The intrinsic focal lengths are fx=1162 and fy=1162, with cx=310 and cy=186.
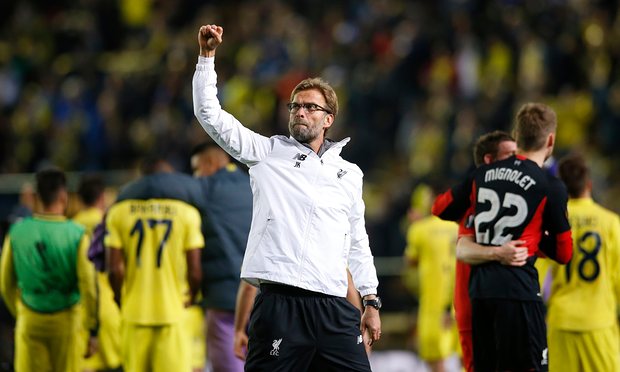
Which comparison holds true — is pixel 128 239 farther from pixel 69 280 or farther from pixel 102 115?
pixel 102 115

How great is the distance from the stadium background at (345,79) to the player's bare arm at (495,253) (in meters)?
7.81

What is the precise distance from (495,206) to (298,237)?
1562 millimetres

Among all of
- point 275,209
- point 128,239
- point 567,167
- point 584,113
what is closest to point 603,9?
point 584,113

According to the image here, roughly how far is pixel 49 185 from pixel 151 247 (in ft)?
3.35

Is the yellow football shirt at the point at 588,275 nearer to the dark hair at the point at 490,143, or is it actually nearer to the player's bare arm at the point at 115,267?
the dark hair at the point at 490,143

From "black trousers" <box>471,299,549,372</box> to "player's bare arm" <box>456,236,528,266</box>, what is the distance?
0.26 meters

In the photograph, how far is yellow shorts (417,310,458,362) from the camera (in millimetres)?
13523

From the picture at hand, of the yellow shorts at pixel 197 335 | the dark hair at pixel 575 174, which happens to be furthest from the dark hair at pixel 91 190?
the dark hair at pixel 575 174

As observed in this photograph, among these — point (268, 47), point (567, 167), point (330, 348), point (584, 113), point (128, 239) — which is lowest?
point (330, 348)

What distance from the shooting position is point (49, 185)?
31.1 feet

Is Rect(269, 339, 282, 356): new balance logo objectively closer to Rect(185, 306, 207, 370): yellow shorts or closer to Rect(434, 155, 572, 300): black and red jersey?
Rect(434, 155, 572, 300): black and red jersey

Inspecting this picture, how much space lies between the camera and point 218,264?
9828 millimetres

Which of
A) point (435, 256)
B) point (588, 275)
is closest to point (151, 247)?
point (588, 275)

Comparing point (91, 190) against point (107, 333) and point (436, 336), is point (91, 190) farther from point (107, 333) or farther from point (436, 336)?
point (436, 336)
